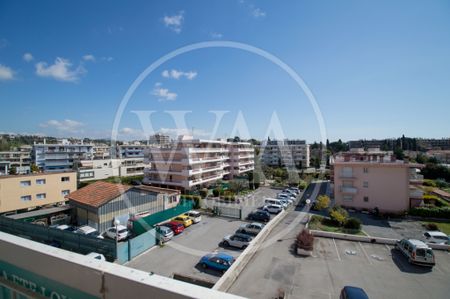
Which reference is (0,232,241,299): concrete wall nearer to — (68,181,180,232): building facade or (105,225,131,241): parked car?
(105,225,131,241): parked car

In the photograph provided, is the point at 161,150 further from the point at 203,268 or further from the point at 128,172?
the point at 203,268

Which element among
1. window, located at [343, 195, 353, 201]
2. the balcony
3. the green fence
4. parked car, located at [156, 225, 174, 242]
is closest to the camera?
parked car, located at [156, 225, 174, 242]

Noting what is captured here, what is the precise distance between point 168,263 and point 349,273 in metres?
8.96

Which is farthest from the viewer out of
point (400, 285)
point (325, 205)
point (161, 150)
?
point (161, 150)

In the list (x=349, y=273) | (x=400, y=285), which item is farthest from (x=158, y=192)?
(x=400, y=285)

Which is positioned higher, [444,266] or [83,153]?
[83,153]

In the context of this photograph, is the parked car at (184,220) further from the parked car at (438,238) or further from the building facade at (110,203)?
the parked car at (438,238)

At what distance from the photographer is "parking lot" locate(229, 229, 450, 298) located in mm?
9297

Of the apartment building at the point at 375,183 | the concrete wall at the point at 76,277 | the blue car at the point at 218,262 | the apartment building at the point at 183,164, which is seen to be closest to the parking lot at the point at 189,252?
the blue car at the point at 218,262

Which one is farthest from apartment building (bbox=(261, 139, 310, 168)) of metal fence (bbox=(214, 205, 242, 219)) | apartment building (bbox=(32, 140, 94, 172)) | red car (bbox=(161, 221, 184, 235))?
red car (bbox=(161, 221, 184, 235))

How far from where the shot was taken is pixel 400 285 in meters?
9.85

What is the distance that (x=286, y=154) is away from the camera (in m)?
59.8

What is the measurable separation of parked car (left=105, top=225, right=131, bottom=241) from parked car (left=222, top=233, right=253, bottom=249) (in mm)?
6680

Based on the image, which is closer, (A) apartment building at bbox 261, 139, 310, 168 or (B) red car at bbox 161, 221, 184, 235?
(B) red car at bbox 161, 221, 184, 235
